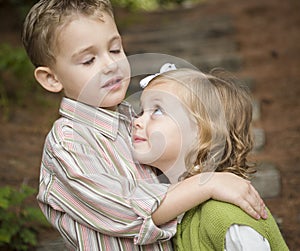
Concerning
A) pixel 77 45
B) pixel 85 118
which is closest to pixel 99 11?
pixel 77 45

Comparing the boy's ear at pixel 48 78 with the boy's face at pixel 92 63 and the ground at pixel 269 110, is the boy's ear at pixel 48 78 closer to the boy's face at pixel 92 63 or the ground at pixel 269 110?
the boy's face at pixel 92 63

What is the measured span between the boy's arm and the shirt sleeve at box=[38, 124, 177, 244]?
0.13 ft

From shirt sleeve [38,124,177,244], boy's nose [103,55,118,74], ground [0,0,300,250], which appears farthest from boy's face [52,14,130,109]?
ground [0,0,300,250]

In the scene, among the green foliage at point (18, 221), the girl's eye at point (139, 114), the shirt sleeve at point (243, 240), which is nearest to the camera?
the shirt sleeve at point (243, 240)

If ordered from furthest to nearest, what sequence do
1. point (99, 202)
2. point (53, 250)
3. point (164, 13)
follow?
point (164, 13), point (53, 250), point (99, 202)

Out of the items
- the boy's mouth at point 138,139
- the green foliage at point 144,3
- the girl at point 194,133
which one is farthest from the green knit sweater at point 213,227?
the green foliage at point 144,3

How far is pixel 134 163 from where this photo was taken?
2287mm

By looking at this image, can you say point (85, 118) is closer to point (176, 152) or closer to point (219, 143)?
point (176, 152)

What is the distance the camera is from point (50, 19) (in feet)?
7.12

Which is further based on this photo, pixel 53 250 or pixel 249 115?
pixel 53 250

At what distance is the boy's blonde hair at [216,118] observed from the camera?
2.28 meters

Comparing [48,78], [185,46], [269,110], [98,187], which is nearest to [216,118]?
[98,187]

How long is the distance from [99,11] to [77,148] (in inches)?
20.7

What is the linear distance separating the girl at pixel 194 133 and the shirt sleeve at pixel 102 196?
0.45 ft
